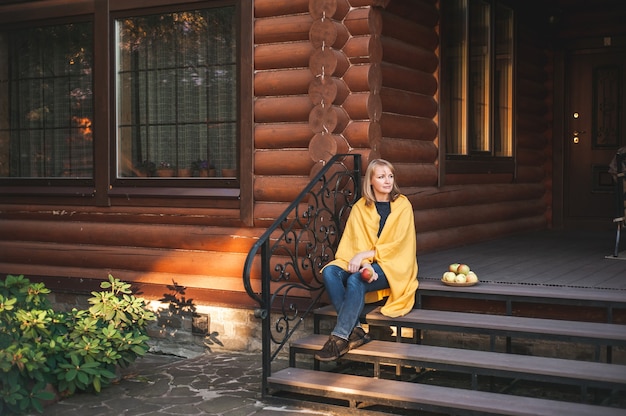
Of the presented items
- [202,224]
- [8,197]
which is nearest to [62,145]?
[8,197]

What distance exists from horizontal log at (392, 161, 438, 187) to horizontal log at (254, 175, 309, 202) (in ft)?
2.76

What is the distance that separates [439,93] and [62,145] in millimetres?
3693

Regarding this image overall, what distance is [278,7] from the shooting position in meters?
7.53

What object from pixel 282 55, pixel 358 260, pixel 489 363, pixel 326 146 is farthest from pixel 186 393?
pixel 282 55

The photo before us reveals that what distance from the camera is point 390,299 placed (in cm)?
639

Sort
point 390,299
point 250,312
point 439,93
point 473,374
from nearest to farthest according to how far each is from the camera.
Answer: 1. point 473,374
2. point 390,299
3. point 250,312
4. point 439,93

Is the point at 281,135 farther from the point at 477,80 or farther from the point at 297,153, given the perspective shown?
the point at 477,80

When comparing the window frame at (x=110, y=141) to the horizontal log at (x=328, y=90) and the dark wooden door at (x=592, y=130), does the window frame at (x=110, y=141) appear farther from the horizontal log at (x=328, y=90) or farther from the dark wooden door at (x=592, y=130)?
the dark wooden door at (x=592, y=130)

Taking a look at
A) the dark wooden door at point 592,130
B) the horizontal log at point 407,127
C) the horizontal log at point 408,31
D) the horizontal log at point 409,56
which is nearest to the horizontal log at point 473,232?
the dark wooden door at point 592,130

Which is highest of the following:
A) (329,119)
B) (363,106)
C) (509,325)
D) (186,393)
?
(363,106)

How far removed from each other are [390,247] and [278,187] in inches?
60.0

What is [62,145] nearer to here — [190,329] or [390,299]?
[190,329]

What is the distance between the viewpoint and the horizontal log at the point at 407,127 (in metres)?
7.54

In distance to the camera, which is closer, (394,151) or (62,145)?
(394,151)
